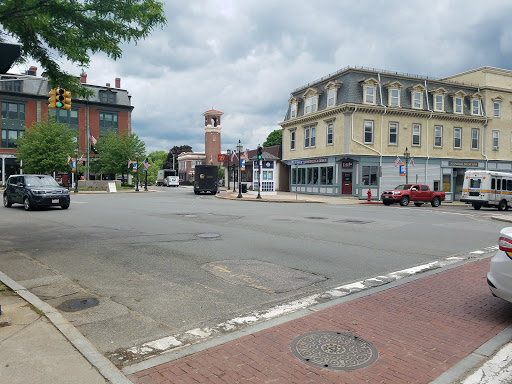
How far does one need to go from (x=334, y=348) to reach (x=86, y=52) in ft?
32.6

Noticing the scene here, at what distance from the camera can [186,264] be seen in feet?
25.1

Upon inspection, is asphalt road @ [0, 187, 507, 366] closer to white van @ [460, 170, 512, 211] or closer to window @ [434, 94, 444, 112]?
white van @ [460, 170, 512, 211]

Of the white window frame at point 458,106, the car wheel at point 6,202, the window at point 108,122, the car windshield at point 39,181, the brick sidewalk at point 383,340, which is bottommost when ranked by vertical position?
the brick sidewalk at point 383,340

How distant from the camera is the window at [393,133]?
3659 centimetres

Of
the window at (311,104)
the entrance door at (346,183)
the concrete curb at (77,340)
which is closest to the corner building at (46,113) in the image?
the window at (311,104)

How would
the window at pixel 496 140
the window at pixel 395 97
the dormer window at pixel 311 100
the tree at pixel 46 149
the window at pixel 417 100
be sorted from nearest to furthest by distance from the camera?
the window at pixel 395 97 → the window at pixel 417 100 → the dormer window at pixel 311 100 → the window at pixel 496 140 → the tree at pixel 46 149

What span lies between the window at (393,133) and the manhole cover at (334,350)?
34867 millimetres

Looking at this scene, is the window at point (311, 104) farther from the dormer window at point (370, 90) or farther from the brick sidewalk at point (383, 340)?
the brick sidewalk at point (383, 340)

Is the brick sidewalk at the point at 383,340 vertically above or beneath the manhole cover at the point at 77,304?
beneath

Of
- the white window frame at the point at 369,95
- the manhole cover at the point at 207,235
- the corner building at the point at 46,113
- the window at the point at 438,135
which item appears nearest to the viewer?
the manhole cover at the point at 207,235

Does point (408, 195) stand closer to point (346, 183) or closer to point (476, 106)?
point (346, 183)

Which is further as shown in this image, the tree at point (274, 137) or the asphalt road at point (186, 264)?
the tree at point (274, 137)

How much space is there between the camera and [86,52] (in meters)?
10.4

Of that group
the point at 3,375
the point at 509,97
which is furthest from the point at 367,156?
the point at 3,375
